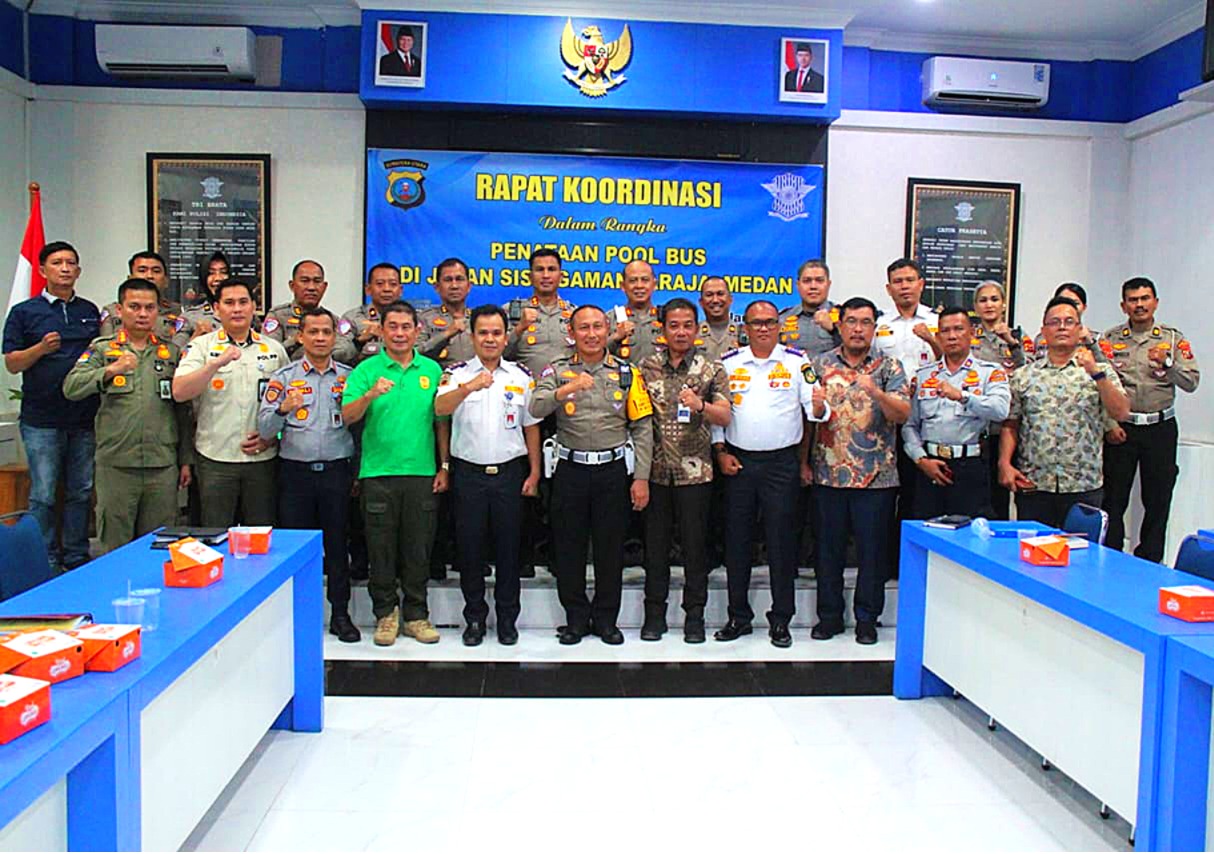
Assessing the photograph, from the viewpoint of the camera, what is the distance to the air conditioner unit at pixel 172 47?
6.15 m

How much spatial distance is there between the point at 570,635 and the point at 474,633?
46cm

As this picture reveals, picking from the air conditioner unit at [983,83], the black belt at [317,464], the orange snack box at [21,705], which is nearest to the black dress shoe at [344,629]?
the black belt at [317,464]

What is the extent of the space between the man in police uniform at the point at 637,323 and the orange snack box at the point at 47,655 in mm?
3317

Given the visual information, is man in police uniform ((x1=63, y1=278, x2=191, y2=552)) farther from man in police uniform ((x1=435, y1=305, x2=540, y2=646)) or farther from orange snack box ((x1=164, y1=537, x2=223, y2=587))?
orange snack box ((x1=164, y1=537, x2=223, y2=587))

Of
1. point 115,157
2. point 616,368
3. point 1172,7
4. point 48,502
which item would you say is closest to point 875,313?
point 616,368

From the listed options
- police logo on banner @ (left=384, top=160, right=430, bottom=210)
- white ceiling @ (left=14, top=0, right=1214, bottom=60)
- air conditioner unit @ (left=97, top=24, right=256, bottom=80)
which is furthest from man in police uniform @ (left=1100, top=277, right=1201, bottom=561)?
air conditioner unit @ (left=97, top=24, right=256, bottom=80)

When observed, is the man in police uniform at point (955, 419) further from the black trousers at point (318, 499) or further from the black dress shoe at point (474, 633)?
the black trousers at point (318, 499)

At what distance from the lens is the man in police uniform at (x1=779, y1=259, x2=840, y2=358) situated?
5.07 metres

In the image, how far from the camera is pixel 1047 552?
309cm

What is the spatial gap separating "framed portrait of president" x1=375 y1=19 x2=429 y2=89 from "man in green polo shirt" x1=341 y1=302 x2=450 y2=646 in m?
2.36

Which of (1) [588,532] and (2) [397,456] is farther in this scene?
(1) [588,532]

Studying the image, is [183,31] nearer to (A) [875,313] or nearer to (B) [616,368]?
(B) [616,368]

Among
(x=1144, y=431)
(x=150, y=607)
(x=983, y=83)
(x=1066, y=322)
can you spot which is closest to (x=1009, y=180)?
(x=983, y=83)

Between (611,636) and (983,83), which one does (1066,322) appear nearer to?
(611,636)
